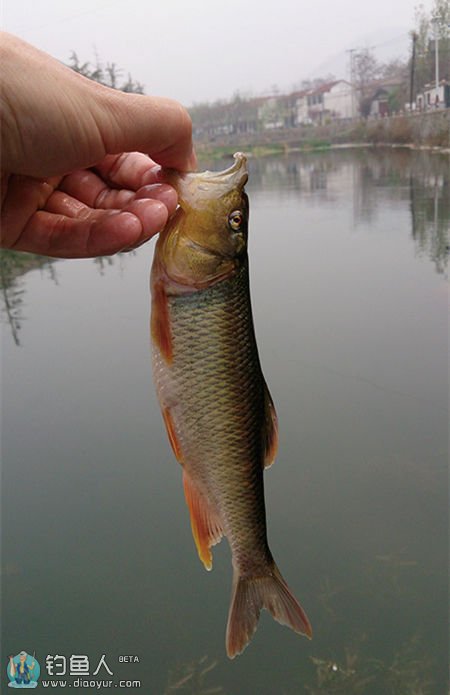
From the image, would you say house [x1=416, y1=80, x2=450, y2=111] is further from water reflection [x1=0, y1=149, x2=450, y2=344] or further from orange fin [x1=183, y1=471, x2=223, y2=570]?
orange fin [x1=183, y1=471, x2=223, y2=570]

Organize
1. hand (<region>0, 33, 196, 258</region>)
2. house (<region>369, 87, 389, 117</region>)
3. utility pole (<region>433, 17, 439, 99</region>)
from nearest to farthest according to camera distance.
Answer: hand (<region>0, 33, 196, 258</region>) < utility pole (<region>433, 17, 439, 99</region>) < house (<region>369, 87, 389, 117</region>)

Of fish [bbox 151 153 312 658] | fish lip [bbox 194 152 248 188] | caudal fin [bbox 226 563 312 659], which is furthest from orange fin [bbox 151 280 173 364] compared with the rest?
caudal fin [bbox 226 563 312 659]

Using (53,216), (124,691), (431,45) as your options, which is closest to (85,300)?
(124,691)

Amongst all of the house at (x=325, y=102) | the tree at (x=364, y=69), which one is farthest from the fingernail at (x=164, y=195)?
the house at (x=325, y=102)

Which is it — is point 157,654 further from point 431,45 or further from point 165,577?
point 431,45

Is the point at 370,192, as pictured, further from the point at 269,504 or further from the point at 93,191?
the point at 93,191
